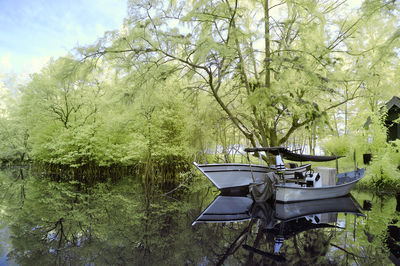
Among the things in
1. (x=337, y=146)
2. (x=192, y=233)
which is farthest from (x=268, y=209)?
(x=337, y=146)

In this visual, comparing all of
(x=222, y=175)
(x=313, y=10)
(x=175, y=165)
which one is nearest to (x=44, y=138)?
(x=175, y=165)

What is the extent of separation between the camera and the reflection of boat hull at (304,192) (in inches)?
315

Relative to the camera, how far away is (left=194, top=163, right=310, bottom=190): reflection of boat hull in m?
9.40

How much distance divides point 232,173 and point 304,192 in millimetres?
2588

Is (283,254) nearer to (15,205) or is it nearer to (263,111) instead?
(263,111)

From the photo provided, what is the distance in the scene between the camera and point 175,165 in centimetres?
1417

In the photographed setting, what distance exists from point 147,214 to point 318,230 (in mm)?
3936

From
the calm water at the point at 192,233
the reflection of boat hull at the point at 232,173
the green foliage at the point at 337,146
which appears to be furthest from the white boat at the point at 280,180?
the green foliage at the point at 337,146

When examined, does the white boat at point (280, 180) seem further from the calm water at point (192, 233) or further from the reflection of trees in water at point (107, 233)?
the reflection of trees in water at point (107, 233)

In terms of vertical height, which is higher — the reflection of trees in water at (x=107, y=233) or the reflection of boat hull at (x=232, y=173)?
the reflection of boat hull at (x=232, y=173)

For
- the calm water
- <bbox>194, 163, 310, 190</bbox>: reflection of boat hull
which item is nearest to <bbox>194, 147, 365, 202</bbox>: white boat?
<bbox>194, 163, 310, 190</bbox>: reflection of boat hull

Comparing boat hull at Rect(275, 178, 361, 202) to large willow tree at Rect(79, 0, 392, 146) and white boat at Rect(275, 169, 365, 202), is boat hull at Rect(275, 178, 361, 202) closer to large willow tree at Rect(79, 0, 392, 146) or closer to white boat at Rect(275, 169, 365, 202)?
white boat at Rect(275, 169, 365, 202)

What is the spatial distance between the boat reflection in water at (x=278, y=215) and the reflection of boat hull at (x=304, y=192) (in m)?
0.16

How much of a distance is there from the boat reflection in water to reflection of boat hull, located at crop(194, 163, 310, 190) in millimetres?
876
